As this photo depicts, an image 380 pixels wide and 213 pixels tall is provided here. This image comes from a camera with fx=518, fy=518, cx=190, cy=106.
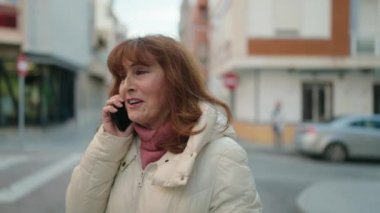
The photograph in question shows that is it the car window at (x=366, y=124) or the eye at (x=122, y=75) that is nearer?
the eye at (x=122, y=75)

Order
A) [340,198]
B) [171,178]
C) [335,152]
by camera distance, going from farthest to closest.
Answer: [335,152] < [340,198] < [171,178]

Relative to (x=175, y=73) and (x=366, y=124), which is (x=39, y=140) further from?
(x=175, y=73)

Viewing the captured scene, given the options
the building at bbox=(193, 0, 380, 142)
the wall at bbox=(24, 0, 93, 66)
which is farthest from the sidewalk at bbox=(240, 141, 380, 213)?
the wall at bbox=(24, 0, 93, 66)

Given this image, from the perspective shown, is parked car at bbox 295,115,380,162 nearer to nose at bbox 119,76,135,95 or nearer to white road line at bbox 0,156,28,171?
white road line at bbox 0,156,28,171

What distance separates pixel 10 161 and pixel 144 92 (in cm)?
1202

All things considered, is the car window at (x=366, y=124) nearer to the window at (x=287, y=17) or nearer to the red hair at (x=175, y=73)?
the window at (x=287, y=17)

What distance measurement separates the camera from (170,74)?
2041 millimetres

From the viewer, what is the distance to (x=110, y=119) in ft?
7.00

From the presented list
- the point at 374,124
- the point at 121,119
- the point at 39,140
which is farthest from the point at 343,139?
the point at 121,119

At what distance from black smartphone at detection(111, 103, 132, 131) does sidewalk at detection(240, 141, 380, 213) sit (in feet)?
18.0

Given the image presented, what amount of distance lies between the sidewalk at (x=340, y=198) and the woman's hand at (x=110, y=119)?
551 centimetres

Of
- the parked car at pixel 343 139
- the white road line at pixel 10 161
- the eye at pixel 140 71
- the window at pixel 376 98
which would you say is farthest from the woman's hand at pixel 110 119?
the window at pixel 376 98

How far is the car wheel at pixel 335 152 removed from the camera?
15.2 m

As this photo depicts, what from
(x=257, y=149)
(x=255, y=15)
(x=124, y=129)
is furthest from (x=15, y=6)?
(x=124, y=129)
